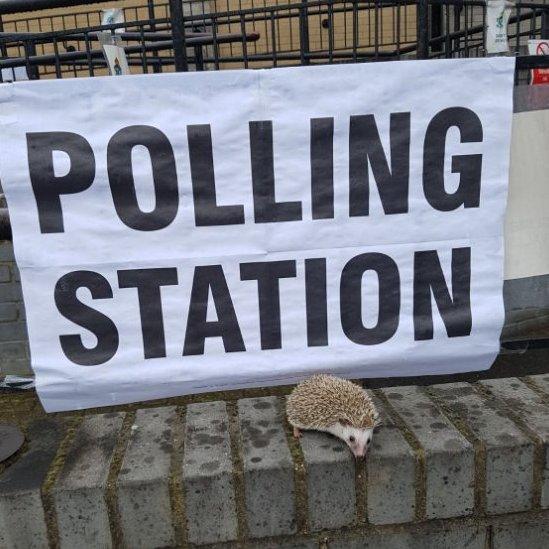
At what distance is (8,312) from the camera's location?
326 cm

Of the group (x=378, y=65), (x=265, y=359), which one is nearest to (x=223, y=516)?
(x=265, y=359)

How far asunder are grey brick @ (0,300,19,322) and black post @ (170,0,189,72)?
5.87ft

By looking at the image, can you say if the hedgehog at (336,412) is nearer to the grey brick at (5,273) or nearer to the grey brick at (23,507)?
the grey brick at (23,507)

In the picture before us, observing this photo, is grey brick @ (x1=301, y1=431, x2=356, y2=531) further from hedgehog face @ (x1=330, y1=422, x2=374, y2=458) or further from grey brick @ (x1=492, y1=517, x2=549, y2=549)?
grey brick @ (x1=492, y1=517, x2=549, y2=549)

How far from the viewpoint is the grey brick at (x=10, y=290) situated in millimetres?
3170

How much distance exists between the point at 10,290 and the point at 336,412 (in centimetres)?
213

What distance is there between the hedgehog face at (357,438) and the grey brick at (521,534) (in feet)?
1.95

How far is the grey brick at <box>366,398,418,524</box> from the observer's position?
74.4 inches

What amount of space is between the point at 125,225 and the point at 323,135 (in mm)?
807

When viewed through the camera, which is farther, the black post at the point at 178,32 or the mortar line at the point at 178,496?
the black post at the point at 178,32

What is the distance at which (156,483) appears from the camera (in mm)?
1807

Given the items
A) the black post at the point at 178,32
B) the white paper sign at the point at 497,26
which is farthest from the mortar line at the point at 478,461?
the black post at the point at 178,32

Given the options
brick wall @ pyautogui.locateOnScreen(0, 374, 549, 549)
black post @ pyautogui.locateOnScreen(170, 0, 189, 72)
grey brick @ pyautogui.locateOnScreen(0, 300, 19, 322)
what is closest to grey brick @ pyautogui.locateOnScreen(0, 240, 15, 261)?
grey brick @ pyautogui.locateOnScreen(0, 300, 19, 322)

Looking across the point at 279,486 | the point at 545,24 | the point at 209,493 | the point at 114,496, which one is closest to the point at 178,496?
the point at 209,493
